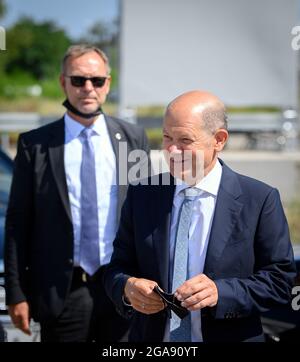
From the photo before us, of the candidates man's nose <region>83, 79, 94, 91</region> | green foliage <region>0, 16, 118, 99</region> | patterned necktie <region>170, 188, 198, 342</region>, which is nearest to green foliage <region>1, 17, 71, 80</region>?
green foliage <region>0, 16, 118, 99</region>

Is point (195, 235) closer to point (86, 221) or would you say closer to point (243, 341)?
point (243, 341)

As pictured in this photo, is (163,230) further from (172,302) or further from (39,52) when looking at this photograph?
(39,52)

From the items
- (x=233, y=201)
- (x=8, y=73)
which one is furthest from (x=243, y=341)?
(x=8, y=73)

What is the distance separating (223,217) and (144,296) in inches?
14.6

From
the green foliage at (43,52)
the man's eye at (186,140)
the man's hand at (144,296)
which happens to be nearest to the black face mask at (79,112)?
the man's eye at (186,140)

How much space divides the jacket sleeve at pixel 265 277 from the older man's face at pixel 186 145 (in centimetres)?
26

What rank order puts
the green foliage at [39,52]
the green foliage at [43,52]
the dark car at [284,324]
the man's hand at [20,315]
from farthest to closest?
the green foliage at [43,52] → the green foliage at [39,52] → the dark car at [284,324] → the man's hand at [20,315]

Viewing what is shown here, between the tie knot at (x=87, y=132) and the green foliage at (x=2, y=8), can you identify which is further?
the green foliage at (x=2, y=8)

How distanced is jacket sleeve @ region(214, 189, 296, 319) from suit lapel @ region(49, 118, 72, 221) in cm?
108

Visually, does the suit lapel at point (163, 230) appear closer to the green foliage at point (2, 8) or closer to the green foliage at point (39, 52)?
the green foliage at point (2, 8)

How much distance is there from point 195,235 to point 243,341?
37 cm

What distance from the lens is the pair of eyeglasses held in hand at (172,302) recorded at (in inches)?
77.2

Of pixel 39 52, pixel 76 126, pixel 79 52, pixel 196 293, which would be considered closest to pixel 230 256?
pixel 196 293
